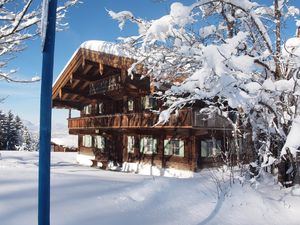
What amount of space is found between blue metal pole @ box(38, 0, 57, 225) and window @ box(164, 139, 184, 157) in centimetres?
1754

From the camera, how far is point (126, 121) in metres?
21.1

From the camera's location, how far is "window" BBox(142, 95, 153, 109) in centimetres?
2208

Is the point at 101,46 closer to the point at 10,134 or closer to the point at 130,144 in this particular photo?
the point at 130,144

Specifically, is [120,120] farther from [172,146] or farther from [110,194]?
[110,194]

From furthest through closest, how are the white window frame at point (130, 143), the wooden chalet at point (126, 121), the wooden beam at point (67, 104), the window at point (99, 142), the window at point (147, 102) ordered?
the wooden beam at point (67, 104)
the window at point (99, 142)
the white window frame at point (130, 143)
the window at point (147, 102)
the wooden chalet at point (126, 121)

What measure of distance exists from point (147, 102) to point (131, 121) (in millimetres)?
2354

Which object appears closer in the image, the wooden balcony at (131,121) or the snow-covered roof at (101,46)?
the wooden balcony at (131,121)

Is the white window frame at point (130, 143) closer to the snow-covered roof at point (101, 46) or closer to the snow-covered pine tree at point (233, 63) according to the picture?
the snow-covered roof at point (101, 46)

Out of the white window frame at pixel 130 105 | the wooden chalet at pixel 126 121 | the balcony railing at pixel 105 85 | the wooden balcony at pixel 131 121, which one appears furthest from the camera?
the white window frame at pixel 130 105

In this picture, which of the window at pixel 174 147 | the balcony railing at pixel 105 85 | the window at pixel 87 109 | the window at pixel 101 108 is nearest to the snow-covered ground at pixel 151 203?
the window at pixel 174 147


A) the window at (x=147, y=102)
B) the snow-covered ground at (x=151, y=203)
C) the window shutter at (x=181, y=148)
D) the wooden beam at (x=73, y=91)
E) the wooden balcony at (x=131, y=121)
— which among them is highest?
the wooden beam at (x=73, y=91)

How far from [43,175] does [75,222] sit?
2.44 meters

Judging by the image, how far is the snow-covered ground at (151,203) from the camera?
211 inches

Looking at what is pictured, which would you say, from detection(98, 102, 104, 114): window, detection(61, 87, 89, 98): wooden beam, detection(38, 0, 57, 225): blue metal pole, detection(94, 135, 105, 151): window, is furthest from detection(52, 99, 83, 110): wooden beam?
detection(38, 0, 57, 225): blue metal pole
